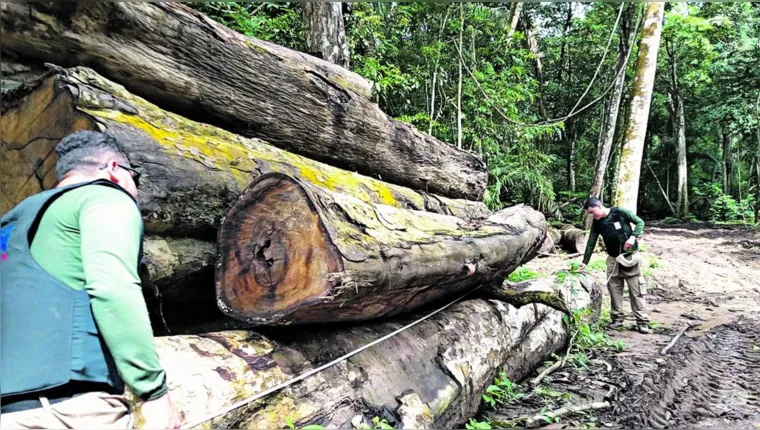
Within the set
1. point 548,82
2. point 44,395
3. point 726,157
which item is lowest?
point 44,395

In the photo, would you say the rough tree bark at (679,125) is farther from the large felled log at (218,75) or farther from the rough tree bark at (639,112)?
the large felled log at (218,75)

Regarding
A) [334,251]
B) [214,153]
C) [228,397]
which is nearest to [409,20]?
[214,153]

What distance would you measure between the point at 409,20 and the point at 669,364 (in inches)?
332

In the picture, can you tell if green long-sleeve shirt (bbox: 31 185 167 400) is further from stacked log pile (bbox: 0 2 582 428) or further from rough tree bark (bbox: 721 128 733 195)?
rough tree bark (bbox: 721 128 733 195)

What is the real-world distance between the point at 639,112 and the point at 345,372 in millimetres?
10264

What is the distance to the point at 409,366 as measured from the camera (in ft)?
10.5

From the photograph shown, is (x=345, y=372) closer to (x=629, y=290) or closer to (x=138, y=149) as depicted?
(x=138, y=149)

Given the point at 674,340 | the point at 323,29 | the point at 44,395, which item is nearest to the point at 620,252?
the point at 674,340

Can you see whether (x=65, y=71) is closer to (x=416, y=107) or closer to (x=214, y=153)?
(x=214, y=153)

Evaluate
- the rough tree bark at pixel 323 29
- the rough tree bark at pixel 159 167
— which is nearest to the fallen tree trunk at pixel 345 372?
the rough tree bark at pixel 159 167

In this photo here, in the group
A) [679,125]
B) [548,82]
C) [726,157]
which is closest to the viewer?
[548,82]

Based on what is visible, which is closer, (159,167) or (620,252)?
(159,167)

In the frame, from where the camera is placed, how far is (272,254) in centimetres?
269

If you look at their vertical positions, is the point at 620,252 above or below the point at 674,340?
above
